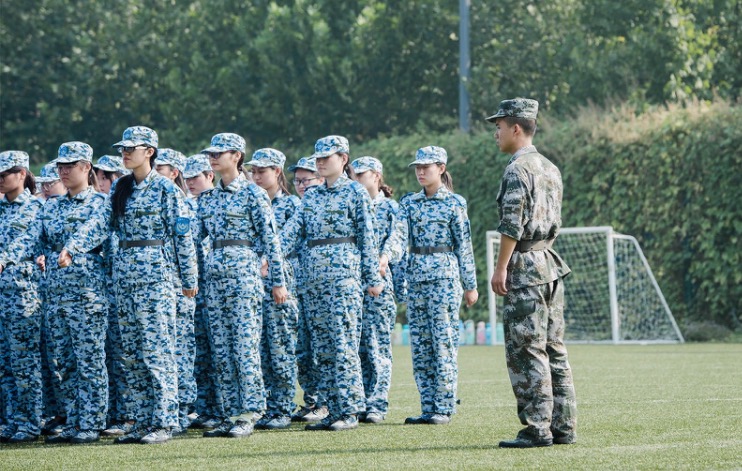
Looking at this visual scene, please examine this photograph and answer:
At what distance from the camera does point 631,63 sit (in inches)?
1022

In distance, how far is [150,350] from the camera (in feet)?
29.6

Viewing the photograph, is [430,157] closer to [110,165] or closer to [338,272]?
[338,272]

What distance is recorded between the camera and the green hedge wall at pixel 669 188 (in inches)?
755

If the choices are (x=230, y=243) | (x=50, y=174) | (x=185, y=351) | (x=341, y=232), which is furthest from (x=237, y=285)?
(x=50, y=174)

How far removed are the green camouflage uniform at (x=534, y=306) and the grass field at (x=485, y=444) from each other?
0.94 ft

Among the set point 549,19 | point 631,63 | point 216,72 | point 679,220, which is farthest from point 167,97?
point 679,220

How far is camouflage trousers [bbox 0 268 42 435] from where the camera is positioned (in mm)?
9820

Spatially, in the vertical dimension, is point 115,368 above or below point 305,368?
above

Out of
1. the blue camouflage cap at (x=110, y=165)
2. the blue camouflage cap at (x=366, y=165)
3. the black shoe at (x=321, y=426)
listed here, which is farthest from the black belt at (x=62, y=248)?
the blue camouflage cap at (x=366, y=165)

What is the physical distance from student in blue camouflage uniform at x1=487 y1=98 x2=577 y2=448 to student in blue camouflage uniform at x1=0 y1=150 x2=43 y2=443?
375cm

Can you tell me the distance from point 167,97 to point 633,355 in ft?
62.2

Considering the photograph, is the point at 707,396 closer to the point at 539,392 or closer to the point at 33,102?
the point at 539,392

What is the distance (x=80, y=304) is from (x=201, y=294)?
4.34 ft

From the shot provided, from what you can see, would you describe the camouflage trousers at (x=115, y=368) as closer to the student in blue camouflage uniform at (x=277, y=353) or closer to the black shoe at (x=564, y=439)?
the student in blue camouflage uniform at (x=277, y=353)
